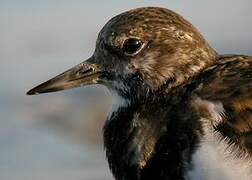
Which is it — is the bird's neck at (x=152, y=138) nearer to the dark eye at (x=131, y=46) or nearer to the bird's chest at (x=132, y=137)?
the bird's chest at (x=132, y=137)

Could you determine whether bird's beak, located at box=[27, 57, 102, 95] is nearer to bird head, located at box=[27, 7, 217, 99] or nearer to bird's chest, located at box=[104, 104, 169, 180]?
bird head, located at box=[27, 7, 217, 99]

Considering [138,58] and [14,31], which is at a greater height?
[138,58]

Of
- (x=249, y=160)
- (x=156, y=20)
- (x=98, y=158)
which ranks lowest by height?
(x=98, y=158)

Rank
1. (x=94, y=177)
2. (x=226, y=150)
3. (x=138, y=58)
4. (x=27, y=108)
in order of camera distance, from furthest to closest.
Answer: (x=27, y=108), (x=94, y=177), (x=138, y=58), (x=226, y=150)

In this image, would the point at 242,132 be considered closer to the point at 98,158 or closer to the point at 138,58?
the point at 138,58

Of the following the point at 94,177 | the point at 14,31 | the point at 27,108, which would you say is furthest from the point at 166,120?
the point at 14,31

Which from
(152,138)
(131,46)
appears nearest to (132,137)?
(152,138)

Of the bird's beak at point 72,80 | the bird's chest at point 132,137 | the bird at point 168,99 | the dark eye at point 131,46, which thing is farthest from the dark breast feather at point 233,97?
the bird's beak at point 72,80

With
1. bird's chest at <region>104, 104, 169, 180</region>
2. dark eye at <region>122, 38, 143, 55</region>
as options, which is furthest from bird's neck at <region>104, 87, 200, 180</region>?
dark eye at <region>122, 38, 143, 55</region>

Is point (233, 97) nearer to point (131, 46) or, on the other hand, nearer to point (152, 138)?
point (152, 138)
